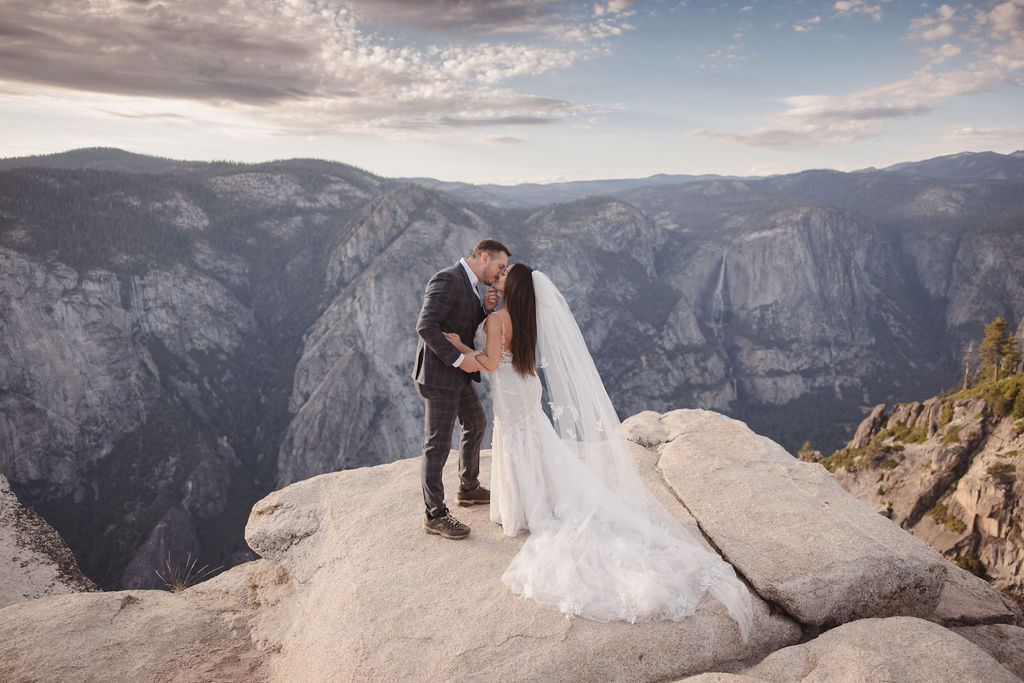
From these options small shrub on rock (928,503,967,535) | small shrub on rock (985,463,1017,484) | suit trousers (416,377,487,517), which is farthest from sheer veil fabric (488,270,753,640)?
small shrub on rock (928,503,967,535)

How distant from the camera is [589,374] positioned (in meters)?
7.69

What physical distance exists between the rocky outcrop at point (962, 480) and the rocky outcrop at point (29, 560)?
92.7ft

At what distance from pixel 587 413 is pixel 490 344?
2.02 metres

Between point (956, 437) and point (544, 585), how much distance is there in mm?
47761

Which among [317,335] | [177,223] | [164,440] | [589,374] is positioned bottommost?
[164,440]

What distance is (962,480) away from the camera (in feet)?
116

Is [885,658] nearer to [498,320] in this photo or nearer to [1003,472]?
[498,320]

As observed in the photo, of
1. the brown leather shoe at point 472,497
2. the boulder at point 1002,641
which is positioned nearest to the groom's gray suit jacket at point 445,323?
the brown leather shoe at point 472,497

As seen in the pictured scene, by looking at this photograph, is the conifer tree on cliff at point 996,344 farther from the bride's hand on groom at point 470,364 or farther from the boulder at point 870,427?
the bride's hand on groom at point 470,364

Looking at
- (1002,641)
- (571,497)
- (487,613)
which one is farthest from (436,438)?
(1002,641)

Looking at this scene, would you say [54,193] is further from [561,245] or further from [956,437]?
[956,437]

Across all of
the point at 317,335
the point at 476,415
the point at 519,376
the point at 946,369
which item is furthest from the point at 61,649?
the point at 946,369

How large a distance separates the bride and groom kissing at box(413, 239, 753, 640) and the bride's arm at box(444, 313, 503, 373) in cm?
2

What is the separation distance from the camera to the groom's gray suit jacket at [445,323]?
22.1 ft
